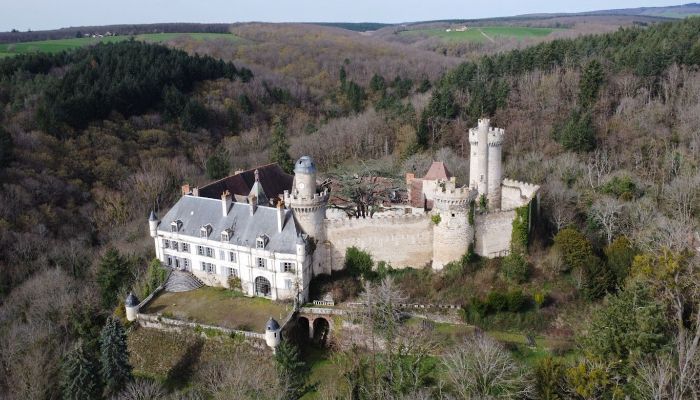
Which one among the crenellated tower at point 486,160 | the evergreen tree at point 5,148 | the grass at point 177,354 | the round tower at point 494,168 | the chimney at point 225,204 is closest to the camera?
the grass at point 177,354

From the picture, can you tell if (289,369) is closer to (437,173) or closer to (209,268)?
(209,268)

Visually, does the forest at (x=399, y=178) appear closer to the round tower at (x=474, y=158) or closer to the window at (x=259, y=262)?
the window at (x=259, y=262)

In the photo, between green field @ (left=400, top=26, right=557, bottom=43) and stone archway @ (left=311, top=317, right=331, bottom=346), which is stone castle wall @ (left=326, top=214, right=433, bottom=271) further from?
green field @ (left=400, top=26, right=557, bottom=43)

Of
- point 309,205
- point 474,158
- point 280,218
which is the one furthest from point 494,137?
point 280,218

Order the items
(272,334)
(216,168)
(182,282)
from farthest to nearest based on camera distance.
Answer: (216,168) < (182,282) < (272,334)

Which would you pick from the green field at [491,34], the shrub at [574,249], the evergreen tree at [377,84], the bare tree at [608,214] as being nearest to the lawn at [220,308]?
the shrub at [574,249]
